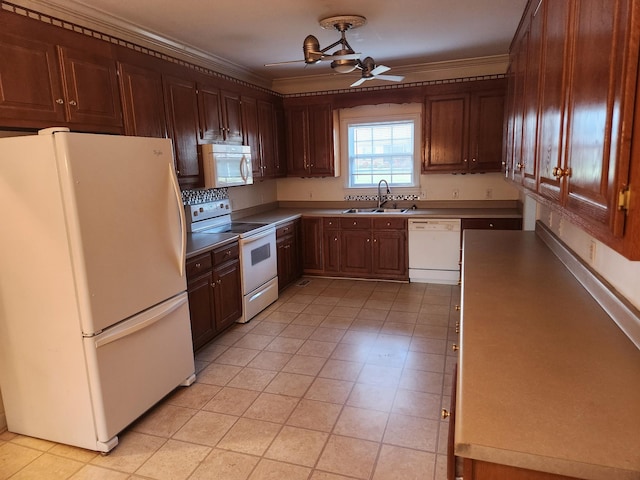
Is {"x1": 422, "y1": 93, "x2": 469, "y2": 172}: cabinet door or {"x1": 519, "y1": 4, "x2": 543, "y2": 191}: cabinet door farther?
{"x1": 422, "y1": 93, "x2": 469, "y2": 172}: cabinet door

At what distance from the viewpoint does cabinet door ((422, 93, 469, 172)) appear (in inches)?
194

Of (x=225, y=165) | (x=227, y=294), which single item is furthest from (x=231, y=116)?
(x=227, y=294)

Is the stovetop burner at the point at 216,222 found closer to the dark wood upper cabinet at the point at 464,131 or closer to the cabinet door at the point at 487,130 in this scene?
the dark wood upper cabinet at the point at 464,131

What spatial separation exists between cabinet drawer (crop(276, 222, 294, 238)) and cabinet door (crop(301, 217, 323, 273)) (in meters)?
0.29

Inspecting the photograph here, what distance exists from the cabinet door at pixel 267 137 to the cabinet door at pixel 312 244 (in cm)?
77

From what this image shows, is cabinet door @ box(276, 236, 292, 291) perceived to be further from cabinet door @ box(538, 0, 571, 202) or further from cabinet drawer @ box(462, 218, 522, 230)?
cabinet door @ box(538, 0, 571, 202)

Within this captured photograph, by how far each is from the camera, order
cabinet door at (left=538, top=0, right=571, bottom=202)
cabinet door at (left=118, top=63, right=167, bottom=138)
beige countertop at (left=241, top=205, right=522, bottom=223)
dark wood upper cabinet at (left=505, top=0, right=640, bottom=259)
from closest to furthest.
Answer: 1. dark wood upper cabinet at (left=505, top=0, right=640, bottom=259)
2. cabinet door at (left=538, top=0, right=571, bottom=202)
3. cabinet door at (left=118, top=63, right=167, bottom=138)
4. beige countertop at (left=241, top=205, right=522, bottom=223)

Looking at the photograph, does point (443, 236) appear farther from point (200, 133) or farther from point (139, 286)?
point (139, 286)

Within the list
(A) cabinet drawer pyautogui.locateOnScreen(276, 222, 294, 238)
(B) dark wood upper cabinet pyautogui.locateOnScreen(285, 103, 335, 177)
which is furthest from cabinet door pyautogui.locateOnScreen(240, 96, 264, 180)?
(B) dark wood upper cabinet pyautogui.locateOnScreen(285, 103, 335, 177)

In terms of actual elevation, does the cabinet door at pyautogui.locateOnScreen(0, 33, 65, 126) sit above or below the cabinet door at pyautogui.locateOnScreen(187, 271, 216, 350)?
above

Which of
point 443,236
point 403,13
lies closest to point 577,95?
point 403,13

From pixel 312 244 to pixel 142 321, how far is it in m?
3.14

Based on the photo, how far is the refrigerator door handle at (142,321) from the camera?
2.23 meters

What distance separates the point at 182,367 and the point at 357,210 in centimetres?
327
